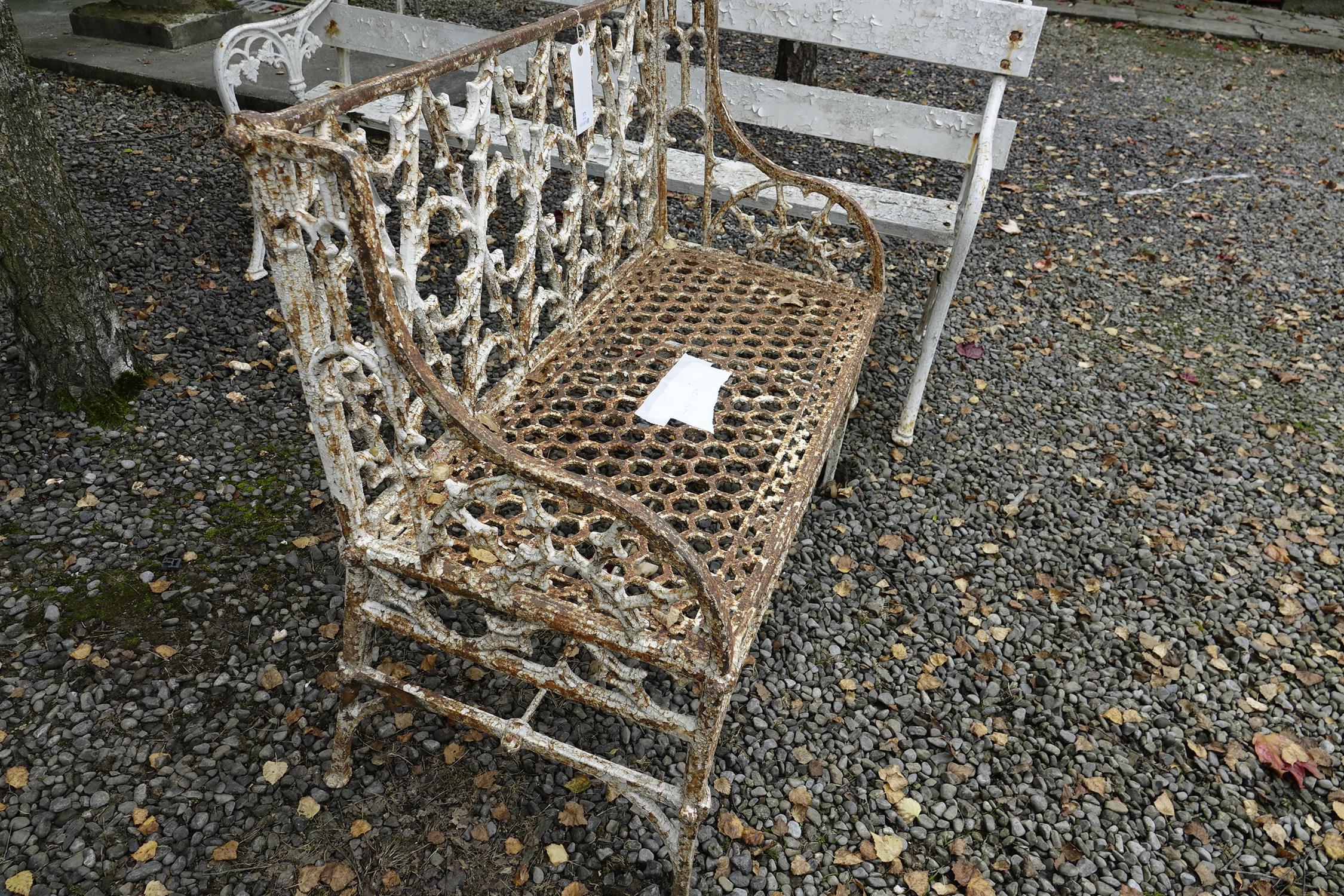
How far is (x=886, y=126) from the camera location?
148 inches

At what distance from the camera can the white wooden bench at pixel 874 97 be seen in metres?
3.25

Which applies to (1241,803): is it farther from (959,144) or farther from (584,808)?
(959,144)

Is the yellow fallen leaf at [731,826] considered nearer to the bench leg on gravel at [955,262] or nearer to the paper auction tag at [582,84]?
the bench leg on gravel at [955,262]

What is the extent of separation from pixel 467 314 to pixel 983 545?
2145 millimetres

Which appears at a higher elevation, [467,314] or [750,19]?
[750,19]

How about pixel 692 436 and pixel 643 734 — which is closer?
pixel 643 734

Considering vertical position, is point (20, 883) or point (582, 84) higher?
point (582, 84)

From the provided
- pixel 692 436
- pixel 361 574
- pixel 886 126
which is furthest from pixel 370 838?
pixel 886 126

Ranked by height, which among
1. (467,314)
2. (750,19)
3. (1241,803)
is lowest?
(1241,803)

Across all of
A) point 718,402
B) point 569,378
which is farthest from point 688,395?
point 569,378

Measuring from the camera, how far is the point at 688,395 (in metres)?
2.56

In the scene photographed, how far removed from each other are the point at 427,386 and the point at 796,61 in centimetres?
569

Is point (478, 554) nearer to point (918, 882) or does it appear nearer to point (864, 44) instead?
point (918, 882)

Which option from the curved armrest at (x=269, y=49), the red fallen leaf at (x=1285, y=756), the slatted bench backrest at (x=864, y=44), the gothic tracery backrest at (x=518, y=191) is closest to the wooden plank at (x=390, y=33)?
the slatted bench backrest at (x=864, y=44)
